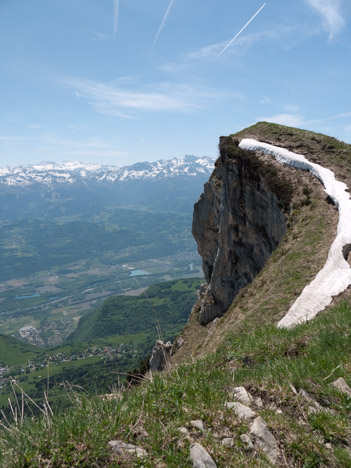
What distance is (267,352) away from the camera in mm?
8398

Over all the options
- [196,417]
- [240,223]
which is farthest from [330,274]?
[240,223]

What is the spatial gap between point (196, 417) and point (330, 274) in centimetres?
1559

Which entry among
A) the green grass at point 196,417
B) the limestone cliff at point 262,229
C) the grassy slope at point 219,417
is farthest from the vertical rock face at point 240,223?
the green grass at point 196,417

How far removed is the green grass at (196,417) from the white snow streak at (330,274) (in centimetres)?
541

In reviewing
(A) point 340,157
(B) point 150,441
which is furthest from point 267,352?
(A) point 340,157

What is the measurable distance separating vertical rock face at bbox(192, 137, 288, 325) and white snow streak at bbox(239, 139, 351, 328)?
20.7ft

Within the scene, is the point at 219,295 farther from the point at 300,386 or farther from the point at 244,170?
the point at 300,386

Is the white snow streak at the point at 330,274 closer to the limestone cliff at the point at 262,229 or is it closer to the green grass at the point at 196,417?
the limestone cliff at the point at 262,229

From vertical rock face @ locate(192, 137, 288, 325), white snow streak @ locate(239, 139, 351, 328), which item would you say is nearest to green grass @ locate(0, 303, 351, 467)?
white snow streak @ locate(239, 139, 351, 328)

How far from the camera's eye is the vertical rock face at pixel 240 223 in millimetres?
38891

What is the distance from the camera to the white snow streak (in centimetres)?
1520

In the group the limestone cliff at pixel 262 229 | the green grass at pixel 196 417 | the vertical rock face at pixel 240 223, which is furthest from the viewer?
the vertical rock face at pixel 240 223

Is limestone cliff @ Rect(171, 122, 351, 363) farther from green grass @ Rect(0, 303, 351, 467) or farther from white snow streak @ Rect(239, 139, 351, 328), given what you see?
green grass @ Rect(0, 303, 351, 467)

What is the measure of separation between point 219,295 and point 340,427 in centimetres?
4634
